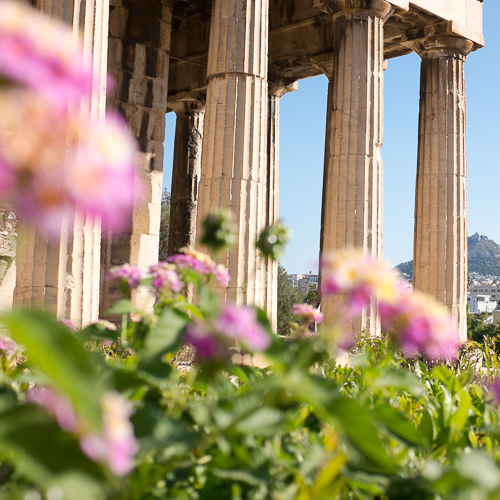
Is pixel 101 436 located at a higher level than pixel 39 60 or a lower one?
lower

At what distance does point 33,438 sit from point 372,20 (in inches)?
789

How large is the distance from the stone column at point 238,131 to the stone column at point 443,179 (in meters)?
8.79

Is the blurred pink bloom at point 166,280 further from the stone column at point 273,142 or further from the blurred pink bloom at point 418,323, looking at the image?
the stone column at point 273,142

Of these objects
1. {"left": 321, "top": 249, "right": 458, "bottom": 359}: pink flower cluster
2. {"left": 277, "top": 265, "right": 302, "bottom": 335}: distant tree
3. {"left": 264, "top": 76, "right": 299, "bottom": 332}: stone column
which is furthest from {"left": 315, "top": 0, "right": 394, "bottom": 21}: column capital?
{"left": 277, "top": 265, "right": 302, "bottom": 335}: distant tree

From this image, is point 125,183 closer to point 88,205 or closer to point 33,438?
point 88,205

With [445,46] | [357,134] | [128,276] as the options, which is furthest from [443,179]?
[128,276]

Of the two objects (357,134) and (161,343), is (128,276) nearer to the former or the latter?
(161,343)

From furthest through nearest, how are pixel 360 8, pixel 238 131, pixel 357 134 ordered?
pixel 360 8
pixel 357 134
pixel 238 131

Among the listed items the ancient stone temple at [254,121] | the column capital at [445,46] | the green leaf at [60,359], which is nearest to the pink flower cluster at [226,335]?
the green leaf at [60,359]

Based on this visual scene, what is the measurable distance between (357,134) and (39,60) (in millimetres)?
18447

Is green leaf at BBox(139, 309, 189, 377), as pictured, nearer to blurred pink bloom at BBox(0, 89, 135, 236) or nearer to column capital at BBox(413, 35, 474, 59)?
blurred pink bloom at BBox(0, 89, 135, 236)

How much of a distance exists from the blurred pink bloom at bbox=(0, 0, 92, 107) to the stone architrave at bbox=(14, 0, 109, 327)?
10858 mm

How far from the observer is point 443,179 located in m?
22.4

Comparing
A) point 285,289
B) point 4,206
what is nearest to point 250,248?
point 4,206
